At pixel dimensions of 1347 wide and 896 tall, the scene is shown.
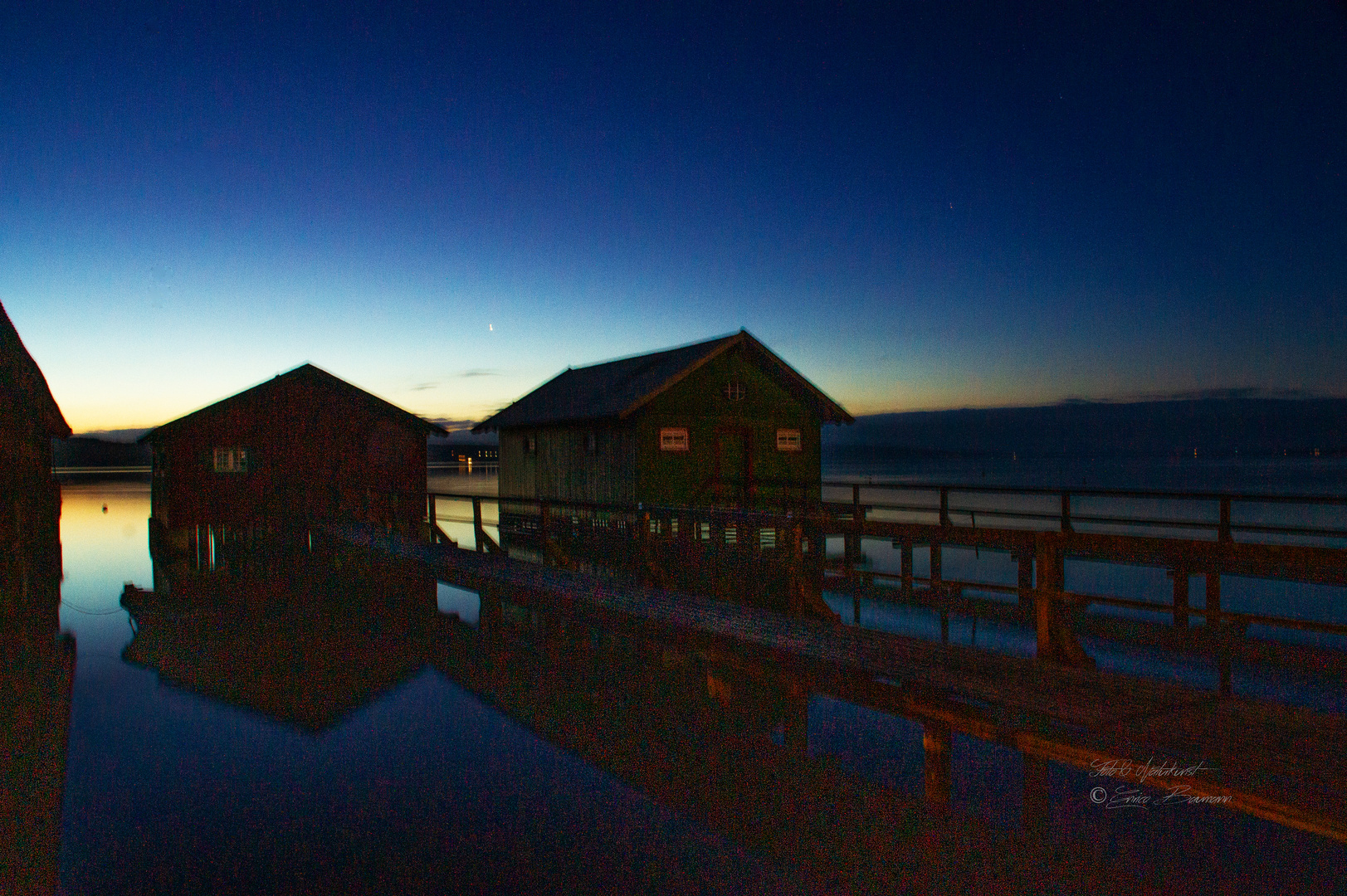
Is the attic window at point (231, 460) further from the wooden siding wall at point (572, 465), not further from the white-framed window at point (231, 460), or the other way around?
the wooden siding wall at point (572, 465)

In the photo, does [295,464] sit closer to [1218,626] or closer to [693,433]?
[693,433]

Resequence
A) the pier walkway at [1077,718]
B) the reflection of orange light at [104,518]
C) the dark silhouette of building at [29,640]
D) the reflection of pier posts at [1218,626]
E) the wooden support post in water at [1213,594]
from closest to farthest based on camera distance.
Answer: the pier walkway at [1077,718]
the dark silhouette of building at [29,640]
the reflection of pier posts at [1218,626]
the wooden support post in water at [1213,594]
the reflection of orange light at [104,518]

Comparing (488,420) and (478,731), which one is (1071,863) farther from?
(488,420)

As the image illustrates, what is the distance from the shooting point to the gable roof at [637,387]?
20188 millimetres

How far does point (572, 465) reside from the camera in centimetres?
2261

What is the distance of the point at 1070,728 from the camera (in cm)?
675

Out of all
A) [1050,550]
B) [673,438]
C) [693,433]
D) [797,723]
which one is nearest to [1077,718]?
[1050,550]

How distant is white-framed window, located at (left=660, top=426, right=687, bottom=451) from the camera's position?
799 inches

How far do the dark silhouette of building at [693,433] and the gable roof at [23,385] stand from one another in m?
11.1

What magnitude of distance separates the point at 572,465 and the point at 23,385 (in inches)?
523

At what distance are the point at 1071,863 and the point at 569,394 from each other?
21771 millimetres

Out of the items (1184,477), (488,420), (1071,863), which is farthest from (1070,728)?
(1184,477)

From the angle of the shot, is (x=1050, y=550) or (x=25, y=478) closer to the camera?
(x=1050, y=550)

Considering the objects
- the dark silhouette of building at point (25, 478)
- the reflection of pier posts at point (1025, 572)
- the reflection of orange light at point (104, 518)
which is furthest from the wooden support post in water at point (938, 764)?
the reflection of orange light at point (104, 518)
